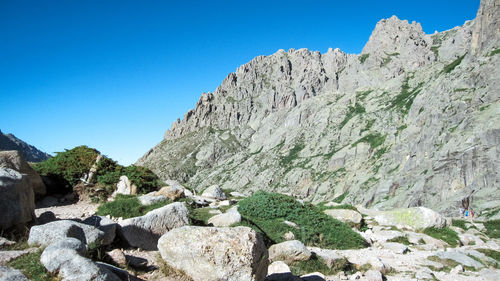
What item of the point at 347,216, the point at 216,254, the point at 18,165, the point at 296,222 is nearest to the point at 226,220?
the point at 296,222

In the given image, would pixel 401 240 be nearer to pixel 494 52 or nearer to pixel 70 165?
pixel 70 165

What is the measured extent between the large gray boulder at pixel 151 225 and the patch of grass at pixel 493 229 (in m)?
23.8

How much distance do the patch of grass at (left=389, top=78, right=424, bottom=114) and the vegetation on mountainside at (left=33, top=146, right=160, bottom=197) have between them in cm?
12974

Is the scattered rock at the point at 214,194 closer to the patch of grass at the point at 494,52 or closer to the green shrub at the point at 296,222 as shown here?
the green shrub at the point at 296,222

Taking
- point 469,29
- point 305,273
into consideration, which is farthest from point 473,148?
point 469,29

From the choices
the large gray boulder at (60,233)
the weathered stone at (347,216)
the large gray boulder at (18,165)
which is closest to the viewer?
the large gray boulder at (60,233)

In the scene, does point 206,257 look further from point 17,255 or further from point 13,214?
point 13,214

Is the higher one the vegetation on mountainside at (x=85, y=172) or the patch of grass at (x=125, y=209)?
the vegetation on mountainside at (x=85, y=172)

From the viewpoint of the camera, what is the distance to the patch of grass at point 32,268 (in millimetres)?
5496

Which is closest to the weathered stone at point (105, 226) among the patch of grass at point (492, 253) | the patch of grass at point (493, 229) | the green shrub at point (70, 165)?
the green shrub at point (70, 165)

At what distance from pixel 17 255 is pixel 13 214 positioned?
2.94 metres

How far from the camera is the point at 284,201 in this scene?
18469mm

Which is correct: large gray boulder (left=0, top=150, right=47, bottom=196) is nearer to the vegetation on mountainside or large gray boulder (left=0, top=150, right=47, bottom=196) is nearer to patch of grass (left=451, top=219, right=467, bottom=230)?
the vegetation on mountainside

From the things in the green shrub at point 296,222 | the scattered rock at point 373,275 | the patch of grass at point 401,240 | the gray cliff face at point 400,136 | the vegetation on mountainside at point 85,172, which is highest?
the gray cliff face at point 400,136
